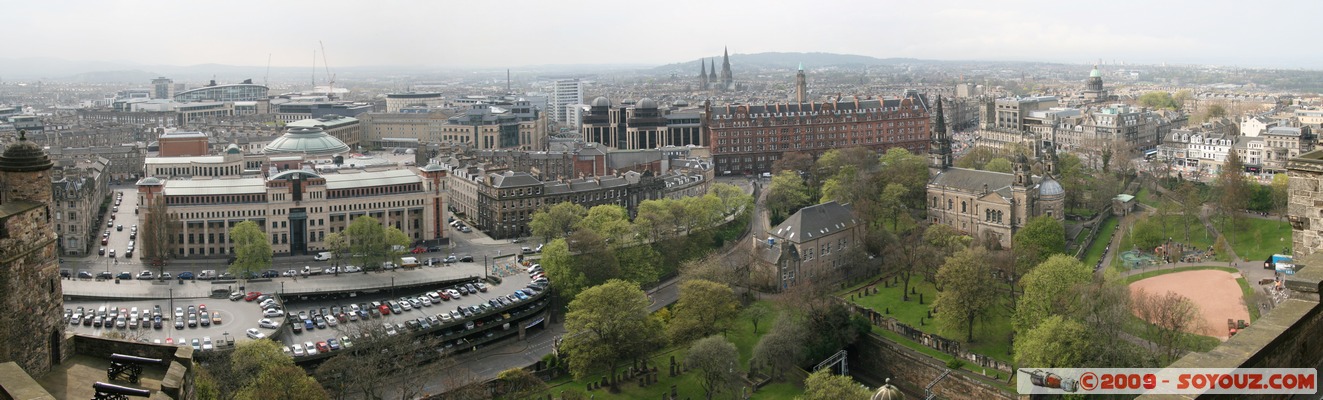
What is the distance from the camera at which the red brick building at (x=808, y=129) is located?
9062cm

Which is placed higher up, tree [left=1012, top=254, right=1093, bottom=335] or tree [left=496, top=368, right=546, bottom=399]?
tree [left=1012, top=254, right=1093, bottom=335]

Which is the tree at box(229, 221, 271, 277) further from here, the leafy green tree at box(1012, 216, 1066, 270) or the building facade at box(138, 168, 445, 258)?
the leafy green tree at box(1012, 216, 1066, 270)

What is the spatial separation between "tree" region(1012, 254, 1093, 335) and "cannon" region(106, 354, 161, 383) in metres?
32.3

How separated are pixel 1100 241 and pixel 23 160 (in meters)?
53.0

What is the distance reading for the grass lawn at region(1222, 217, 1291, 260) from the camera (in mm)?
48750

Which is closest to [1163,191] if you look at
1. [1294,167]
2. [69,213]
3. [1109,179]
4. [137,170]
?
[1109,179]

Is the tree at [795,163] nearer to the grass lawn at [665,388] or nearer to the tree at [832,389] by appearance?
the grass lawn at [665,388]

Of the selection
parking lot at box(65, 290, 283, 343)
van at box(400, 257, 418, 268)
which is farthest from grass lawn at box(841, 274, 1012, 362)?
parking lot at box(65, 290, 283, 343)

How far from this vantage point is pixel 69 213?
59.7 meters

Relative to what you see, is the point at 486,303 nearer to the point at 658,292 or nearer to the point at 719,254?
the point at 658,292

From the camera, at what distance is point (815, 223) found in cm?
5200

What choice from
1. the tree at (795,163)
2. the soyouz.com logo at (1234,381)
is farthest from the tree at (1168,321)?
the tree at (795,163)

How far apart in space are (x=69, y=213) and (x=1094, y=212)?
59.4m

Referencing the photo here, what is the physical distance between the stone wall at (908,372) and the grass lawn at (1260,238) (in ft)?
64.7
